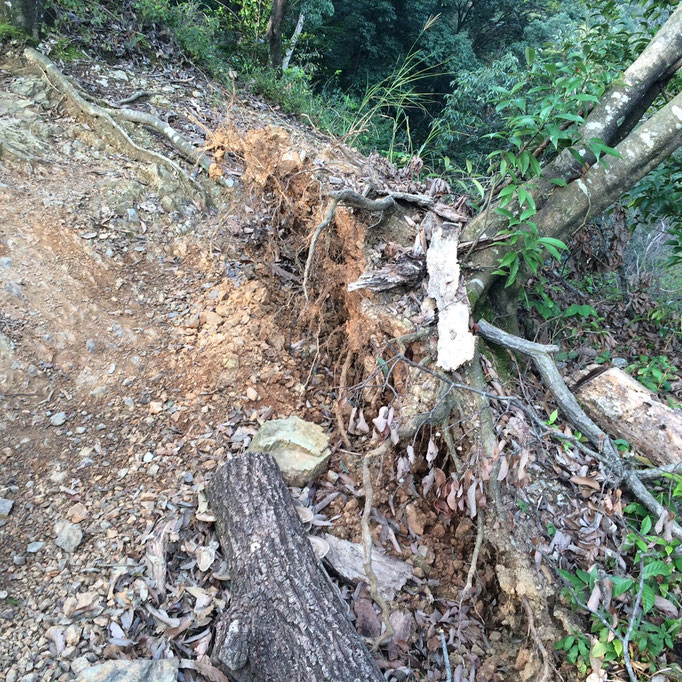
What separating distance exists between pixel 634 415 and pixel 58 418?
10.9 ft

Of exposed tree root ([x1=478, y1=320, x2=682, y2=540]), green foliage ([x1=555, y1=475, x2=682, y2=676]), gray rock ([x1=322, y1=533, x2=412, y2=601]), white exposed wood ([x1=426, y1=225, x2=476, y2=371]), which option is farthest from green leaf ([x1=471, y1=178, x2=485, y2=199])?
gray rock ([x1=322, y1=533, x2=412, y2=601])

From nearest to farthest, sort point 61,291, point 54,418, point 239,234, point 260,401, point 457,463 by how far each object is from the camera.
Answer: point 457,463 < point 54,418 < point 260,401 < point 61,291 < point 239,234

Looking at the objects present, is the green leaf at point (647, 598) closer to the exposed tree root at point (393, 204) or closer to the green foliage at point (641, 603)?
the green foliage at point (641, 603)

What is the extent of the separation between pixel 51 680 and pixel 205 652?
23.1 inches

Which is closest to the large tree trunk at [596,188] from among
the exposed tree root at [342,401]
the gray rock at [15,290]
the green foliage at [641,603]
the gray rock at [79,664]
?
the exposed tree root at [342,401]

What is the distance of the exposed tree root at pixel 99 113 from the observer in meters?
4.30

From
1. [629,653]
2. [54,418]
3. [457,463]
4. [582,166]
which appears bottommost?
[54,418]

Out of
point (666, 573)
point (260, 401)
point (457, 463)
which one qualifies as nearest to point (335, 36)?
point (260, 401)

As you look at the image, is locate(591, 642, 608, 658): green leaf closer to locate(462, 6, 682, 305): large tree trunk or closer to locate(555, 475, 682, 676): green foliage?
locate(555, 475, 682, 676): green foliage

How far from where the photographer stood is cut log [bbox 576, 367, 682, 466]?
2580 millimetres

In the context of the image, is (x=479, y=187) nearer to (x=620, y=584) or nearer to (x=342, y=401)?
(x=342, y=401)

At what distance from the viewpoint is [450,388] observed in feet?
7.87

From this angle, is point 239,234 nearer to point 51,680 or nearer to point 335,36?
point 51,680

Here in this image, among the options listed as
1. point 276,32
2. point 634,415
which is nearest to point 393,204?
point 634,415
